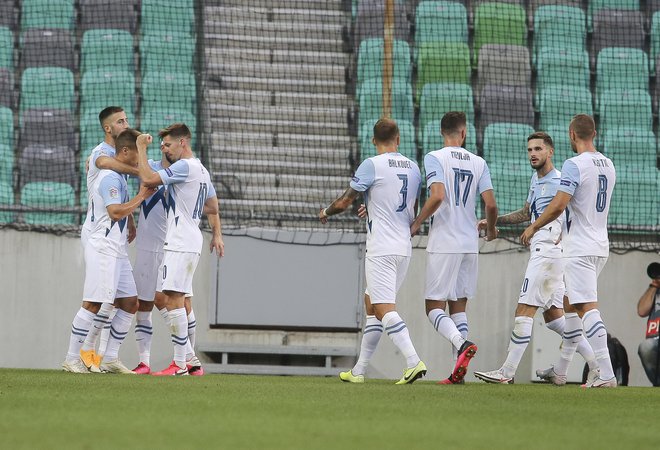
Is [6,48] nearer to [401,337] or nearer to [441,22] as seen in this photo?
[441,22]

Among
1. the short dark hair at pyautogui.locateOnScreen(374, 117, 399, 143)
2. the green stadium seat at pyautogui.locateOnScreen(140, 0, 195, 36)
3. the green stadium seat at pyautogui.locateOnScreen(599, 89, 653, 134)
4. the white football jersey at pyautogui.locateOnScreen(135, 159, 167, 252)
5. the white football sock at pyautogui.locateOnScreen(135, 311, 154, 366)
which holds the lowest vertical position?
the white football sock at pyautogui.locateOnScreen(135, 311, 154, 366)

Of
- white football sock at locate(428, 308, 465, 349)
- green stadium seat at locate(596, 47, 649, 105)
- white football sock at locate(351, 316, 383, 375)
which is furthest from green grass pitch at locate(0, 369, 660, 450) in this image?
green stadium seat at locate(596, 47, 649, 105)

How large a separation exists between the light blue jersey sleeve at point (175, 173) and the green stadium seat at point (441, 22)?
7159 millimetres

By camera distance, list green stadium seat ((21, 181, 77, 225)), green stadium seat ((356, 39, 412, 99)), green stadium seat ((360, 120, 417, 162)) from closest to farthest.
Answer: green stadium seat ((21, 181, 77, 225)), green stadium seat ((360, 120, 417, 162)), green stadium seat ((356, 39, 412, 99))

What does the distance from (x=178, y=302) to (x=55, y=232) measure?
2976mm

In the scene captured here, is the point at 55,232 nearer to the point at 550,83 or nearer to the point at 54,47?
the point at 54,47

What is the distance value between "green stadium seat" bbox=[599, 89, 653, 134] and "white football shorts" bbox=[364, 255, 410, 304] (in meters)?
7.02

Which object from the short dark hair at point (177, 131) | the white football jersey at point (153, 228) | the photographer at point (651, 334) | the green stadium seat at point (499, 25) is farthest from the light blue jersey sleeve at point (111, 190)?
the green stadium seat at point (499, 25)

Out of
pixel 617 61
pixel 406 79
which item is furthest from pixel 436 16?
pixel 617 61

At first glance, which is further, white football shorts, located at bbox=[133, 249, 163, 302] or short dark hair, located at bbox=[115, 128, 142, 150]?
white football shorts, located at bbox=[133, 249, 163, 302]

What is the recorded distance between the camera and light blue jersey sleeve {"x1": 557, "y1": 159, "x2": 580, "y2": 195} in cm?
880

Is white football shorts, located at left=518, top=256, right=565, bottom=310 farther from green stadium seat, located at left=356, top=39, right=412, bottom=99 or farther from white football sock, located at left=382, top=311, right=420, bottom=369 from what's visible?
green stadium seat, located at left=356, top=39, right=412, bottom=99

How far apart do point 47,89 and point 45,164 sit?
1392 mm

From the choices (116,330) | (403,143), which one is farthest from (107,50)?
(116,330)
